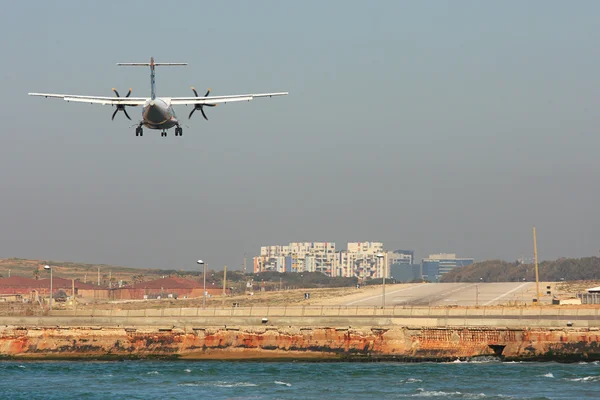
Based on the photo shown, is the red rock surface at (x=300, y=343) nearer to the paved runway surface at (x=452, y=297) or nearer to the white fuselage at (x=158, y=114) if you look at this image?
the white fuselage at (x=158, y=114)

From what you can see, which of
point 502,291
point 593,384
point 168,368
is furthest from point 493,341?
point 502,291

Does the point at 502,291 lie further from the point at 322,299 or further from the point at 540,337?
the point at 540,337

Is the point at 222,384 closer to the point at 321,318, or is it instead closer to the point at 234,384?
the point at 234,384

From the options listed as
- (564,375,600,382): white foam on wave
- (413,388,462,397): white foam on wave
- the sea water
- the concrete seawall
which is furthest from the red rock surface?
(413,388,462,397): white foam on wave

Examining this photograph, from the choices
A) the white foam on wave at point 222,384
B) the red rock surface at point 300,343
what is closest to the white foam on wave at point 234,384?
the white foam on wave at point 222,384

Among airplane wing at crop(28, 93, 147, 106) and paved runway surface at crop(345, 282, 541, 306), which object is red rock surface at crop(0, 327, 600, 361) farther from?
paved runway surface at crop(345, 282, 541, 306)
